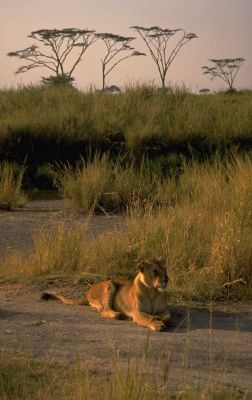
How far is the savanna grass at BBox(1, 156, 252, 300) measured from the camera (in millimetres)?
8406

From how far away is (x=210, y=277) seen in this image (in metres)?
8.37

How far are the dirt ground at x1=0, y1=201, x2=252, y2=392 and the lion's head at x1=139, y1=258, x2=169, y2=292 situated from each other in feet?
1.14

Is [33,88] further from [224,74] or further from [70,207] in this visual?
[224,74]

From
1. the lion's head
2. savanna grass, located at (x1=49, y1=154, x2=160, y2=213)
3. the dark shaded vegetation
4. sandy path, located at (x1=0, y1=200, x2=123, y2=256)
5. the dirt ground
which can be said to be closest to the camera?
the dirt ground

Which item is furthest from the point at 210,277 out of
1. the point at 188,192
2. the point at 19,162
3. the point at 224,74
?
the point at 224,74

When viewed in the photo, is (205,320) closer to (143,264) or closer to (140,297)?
(140,297)

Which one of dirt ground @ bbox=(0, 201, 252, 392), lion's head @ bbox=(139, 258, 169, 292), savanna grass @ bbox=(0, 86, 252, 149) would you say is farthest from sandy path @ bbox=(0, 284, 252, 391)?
savanna grass @ bbox=(0, 86, 252, 149)

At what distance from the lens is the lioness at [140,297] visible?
695 cm

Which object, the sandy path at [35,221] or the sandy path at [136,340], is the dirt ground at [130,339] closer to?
the sandy path at [136,340]

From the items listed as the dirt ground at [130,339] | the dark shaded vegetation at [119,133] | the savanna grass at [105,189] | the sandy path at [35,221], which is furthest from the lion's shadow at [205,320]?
the dark shaded vegetation at [119,133]

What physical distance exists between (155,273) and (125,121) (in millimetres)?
15092

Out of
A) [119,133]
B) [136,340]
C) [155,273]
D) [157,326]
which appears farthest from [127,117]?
[136,340]

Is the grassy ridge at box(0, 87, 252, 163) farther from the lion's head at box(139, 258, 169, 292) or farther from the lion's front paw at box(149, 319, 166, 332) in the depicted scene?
the lion's front paw at box(149, 319, 166, 332)

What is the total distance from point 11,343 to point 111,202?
917cm
